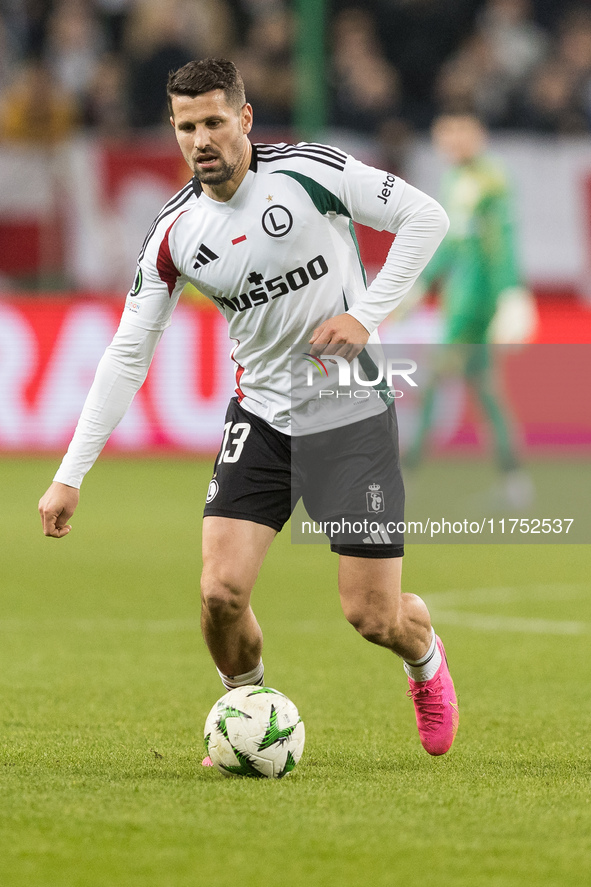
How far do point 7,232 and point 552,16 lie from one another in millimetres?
8345

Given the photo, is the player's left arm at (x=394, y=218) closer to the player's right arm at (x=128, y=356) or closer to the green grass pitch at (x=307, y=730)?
the player's right arm at (x=128, y=356)

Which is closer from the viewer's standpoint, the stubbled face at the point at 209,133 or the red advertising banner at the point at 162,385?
the stubbled face at the point at 209,133

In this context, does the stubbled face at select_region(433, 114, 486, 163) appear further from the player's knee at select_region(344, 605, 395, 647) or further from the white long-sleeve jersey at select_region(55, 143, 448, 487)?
the player's knee at select_region(344, 605, 395, 647)

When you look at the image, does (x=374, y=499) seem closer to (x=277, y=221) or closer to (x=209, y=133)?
(x=277, y=221)

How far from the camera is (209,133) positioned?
14.3 ft

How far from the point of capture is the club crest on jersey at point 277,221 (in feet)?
14.8

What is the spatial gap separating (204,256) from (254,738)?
151cm

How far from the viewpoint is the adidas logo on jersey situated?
4.53 meters

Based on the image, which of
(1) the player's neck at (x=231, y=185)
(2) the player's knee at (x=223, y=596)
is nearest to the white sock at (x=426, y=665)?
(2) the player's knee at (x=223, y=596)

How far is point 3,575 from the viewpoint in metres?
8.86

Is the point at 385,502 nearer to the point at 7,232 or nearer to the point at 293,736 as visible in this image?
the point at 293,736

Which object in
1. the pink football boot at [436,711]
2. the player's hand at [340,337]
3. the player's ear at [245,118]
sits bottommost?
the pink football boot at [436,711]

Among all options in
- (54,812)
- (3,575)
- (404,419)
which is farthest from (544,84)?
(54,812)

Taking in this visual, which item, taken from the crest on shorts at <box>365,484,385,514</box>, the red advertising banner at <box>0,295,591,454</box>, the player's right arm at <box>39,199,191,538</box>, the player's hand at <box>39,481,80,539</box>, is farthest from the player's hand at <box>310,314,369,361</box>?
the red advertising banner at <box>0,295,591,454</box>
